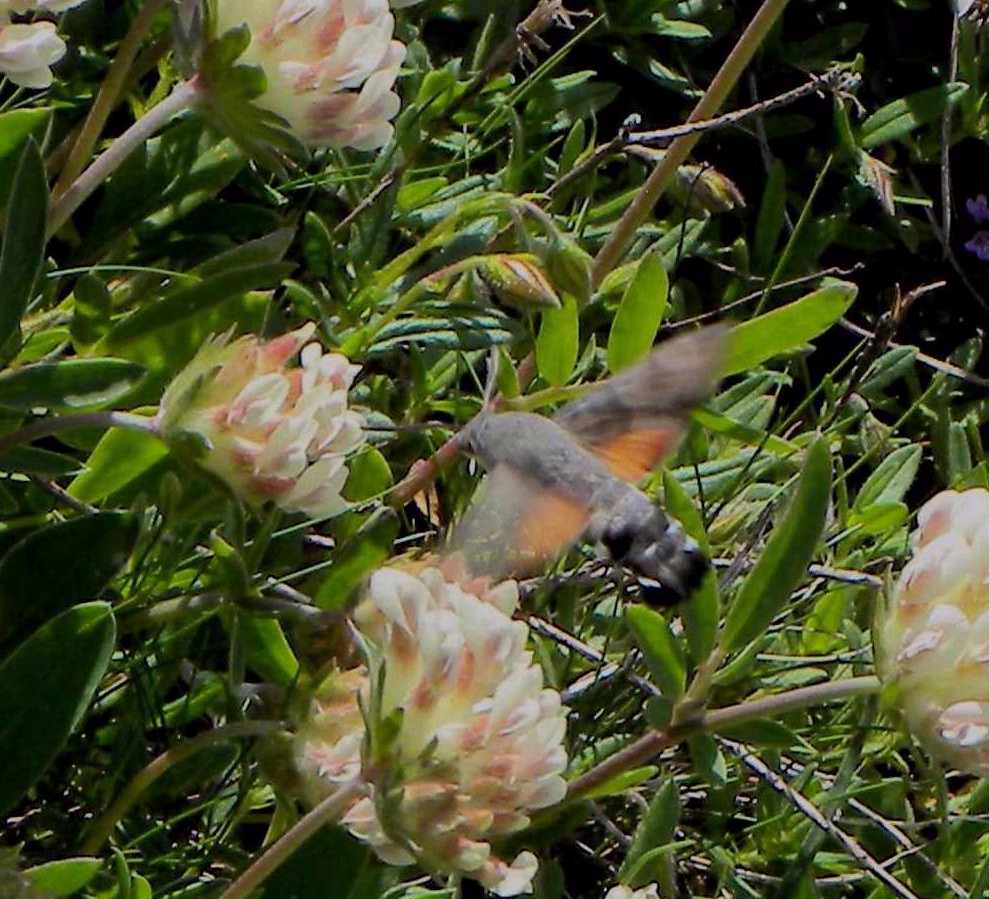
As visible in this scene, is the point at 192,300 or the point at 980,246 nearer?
the point at 192,300

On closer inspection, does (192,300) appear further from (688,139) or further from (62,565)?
(688,139)

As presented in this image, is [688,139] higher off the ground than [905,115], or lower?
higher

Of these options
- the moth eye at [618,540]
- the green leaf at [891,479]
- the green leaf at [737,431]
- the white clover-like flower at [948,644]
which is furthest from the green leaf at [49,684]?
the green leaf at [891,479]

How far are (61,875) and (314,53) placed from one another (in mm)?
706

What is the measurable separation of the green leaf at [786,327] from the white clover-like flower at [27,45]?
803 mm

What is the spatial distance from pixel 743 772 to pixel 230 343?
91 cm

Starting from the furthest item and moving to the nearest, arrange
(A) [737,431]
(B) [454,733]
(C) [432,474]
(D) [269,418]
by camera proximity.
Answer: (A) [737,431], (C) [432,474], (D) [269,418], (B) [454,733]

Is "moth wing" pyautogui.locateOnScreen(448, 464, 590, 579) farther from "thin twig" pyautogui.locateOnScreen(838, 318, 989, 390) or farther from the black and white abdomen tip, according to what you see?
"thin twig" pyautogui.locateOnScreen(838, 318, 989, 390)

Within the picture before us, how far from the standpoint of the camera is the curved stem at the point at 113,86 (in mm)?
1698

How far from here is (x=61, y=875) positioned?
4.92ft

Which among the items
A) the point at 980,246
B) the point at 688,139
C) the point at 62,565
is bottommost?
the point at 980,246

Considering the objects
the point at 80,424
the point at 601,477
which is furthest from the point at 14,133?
the point at 601,477

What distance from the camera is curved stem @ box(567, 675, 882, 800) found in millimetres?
1639

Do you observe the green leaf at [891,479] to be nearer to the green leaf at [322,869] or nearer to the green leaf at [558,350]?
the green leaf at [558,350]
